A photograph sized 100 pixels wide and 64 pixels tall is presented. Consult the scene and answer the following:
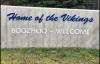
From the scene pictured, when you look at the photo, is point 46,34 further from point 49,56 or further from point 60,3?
point 60,3

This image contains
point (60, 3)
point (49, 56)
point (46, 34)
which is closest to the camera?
point (49, 56)

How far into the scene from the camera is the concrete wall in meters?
15.0

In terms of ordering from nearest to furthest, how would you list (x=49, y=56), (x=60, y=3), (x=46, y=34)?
(x=49, y=56), (x=46, y=34), (x=60, y=3)

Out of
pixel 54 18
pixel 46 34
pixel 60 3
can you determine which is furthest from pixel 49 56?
pixel 60 3

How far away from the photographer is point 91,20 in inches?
636

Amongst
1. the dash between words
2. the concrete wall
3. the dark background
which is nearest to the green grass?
the concrete wall

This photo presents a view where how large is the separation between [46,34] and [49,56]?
126cm

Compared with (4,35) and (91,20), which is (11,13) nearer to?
(4,35)

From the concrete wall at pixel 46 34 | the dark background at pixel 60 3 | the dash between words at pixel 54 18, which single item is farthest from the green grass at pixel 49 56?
the dark background at pixel 60 3

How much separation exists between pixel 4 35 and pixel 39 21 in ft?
4.37

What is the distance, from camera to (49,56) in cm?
1447

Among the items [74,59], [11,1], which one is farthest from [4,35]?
[11,1]

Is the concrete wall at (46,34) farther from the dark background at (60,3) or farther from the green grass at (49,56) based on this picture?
the dark background at (60,3)

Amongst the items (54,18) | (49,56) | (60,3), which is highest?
(60,3)
